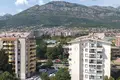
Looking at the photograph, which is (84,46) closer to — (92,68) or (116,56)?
(92,68)

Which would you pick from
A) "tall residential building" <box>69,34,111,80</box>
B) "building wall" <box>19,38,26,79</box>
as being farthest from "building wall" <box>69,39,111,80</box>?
"building wall" <box>19,38,26,79</box>

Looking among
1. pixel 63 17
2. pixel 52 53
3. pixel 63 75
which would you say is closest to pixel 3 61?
pixel 63 75

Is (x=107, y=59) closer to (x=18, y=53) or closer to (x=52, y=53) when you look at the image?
(x=18, y=53)

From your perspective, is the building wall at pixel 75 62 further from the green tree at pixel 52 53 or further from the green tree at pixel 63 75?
the green tree at pixel 52 53

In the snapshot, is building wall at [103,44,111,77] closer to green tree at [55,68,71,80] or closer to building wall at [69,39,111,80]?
building wall at [69,39,111,80]

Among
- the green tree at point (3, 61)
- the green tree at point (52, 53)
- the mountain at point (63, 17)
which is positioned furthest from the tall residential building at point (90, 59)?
the mountain at point (63, 17)

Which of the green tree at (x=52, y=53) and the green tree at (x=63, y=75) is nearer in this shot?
the green tree at (x=63, y=75)

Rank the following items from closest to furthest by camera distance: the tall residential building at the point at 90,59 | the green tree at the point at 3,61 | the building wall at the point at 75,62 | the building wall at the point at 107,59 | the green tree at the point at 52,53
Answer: the building wall at the point at 107,59, the tall residential building at the point at 90,59, the building wall at the point at 75,62, the green tree at the point at 3,61, the green tree at the point at 52,53
